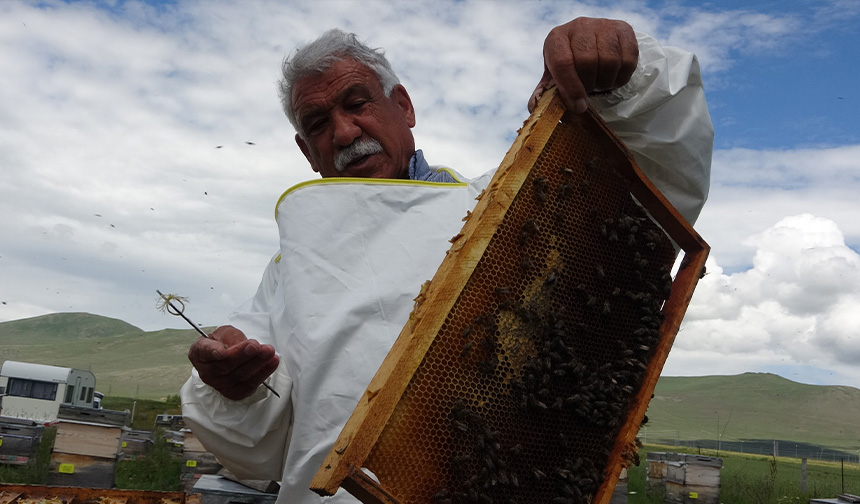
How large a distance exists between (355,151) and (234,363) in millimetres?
1555

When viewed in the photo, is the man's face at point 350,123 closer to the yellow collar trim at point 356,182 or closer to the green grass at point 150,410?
the yellow collar trim at point 356,182

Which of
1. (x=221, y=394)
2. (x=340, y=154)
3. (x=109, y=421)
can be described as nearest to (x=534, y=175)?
(x=340, y=154)

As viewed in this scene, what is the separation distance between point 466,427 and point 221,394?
140 centimetres

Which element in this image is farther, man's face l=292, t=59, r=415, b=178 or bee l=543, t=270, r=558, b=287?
man's face l=292, t=59, r=415, b=178

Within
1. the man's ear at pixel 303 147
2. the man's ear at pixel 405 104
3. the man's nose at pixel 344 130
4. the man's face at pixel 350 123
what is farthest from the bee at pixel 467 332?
the man's ear at pixel 303 147

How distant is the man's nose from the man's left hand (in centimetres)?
137

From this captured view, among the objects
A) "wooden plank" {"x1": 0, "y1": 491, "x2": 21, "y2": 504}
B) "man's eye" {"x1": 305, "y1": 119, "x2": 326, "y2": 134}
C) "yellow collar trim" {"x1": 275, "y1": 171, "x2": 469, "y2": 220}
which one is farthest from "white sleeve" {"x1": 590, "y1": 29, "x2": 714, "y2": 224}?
"wooden plank" {"x1": 0, "y1": 491, "x2": 21, "y2": 504}

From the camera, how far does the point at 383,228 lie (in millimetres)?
3115

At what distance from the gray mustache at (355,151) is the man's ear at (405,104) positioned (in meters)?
0.53

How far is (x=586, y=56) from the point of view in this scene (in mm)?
2715

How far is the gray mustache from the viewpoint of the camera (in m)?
3.82

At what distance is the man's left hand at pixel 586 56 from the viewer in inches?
107

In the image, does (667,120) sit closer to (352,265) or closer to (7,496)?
(352,265)

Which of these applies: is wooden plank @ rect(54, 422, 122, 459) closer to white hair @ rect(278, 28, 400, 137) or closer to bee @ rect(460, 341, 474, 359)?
white hair @ rect(278, 28, 400, 137)
